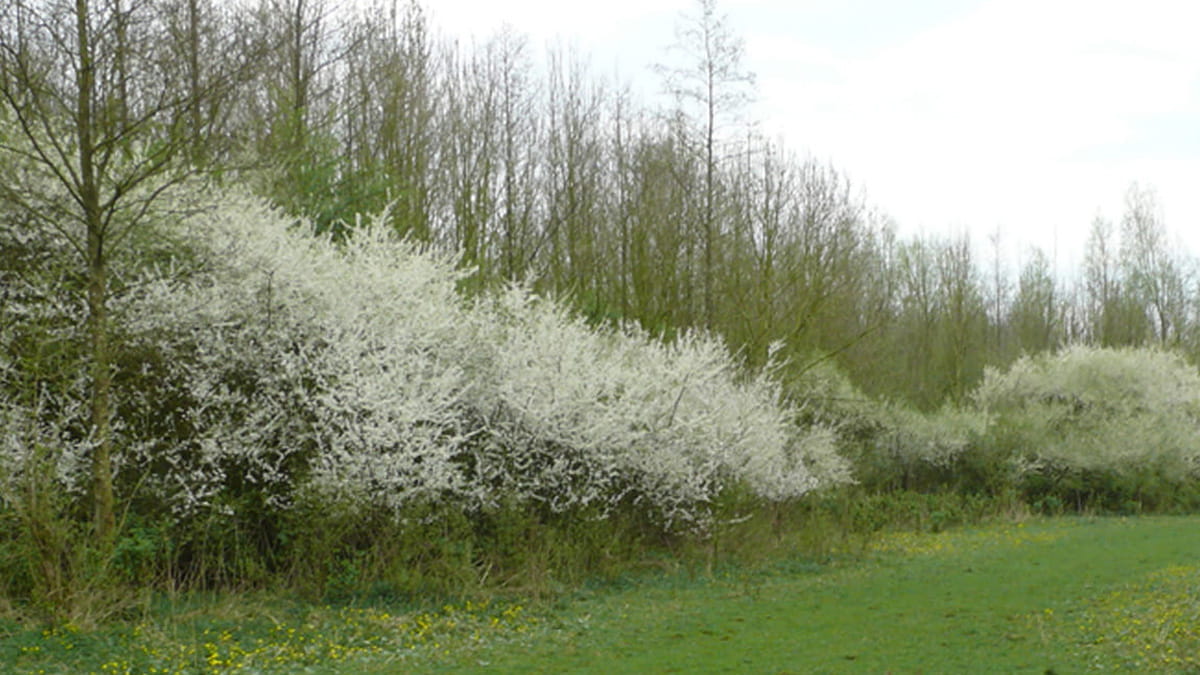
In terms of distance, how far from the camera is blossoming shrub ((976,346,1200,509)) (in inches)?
1091

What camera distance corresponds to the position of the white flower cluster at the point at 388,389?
38.5 feet

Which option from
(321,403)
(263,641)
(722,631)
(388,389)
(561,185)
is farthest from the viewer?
(561,185)

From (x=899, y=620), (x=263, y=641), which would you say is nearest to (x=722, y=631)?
(x=899, y=620)

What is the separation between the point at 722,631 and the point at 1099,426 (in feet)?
74.7

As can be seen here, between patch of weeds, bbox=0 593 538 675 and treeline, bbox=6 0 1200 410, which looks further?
treeline, bbox=6 0 1200 410

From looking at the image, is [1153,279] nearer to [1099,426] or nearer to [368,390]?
[1099,426]

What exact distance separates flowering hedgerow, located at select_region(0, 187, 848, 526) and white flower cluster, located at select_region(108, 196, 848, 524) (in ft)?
0.09

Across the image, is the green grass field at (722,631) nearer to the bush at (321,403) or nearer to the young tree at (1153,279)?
the bush at (321,403)

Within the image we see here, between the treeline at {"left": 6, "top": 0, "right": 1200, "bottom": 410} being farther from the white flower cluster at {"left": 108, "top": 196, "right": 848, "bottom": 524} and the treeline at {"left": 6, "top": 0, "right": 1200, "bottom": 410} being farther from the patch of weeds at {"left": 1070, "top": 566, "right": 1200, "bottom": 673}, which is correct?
the patch of weeds at {"left": 1070, "top": 566, "right": 1200, "bottom": 673}

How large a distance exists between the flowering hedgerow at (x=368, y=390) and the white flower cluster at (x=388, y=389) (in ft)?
0.09

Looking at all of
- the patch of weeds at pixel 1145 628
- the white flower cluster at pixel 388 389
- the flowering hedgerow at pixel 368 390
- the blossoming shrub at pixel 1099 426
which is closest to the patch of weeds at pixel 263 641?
the flowering hedgerow at pixel 368 390

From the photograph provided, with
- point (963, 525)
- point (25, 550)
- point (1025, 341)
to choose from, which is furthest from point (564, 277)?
point (1025, 341)

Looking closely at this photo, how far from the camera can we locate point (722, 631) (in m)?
10.4

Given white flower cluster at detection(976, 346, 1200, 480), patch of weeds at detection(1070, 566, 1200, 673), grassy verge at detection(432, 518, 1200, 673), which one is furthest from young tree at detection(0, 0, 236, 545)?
white flower cluster at detection(976, 346, 1200, 480)
